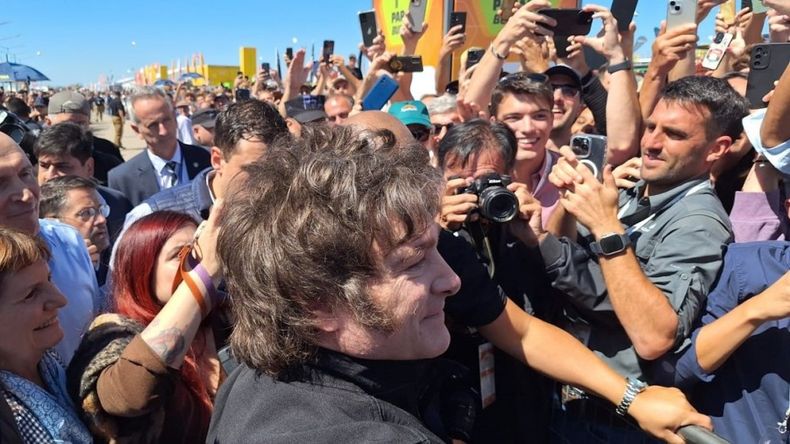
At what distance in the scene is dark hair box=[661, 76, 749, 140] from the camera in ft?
6.95

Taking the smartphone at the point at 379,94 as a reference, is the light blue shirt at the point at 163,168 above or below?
below

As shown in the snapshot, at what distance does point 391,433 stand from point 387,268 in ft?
0.97

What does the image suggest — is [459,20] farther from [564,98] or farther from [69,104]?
[69,104]

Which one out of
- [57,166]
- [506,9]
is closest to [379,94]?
[57,166]

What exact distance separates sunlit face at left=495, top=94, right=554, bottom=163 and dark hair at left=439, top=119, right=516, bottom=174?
548 millimetres

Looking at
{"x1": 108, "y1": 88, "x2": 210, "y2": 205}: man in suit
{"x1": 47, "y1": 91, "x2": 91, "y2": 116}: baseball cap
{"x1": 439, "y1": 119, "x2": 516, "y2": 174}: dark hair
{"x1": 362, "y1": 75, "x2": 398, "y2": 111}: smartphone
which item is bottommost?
{"x1": 108, "y1": 88, "x2": 210, "y2": 205}: man in suit

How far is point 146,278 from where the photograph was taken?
5.98ft

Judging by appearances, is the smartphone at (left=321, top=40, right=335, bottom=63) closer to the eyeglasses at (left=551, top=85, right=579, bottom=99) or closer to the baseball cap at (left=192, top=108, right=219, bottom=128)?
the baseball cap at (left=192, top=108, right=219, bottom=128)

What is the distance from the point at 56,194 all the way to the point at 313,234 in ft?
7.20

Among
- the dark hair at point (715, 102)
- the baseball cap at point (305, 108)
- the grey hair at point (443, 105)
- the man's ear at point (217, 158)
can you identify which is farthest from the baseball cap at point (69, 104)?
the dark hair at point (715, 102)

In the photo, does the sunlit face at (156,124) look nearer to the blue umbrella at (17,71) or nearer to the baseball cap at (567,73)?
the baseball cap at (567,73)

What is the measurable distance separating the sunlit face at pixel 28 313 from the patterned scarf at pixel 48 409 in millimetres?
72

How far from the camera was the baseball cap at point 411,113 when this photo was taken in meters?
3.61

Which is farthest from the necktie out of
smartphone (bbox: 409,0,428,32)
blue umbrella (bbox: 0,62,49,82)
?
blue umbrella (bbox: 0,62,49,82)
